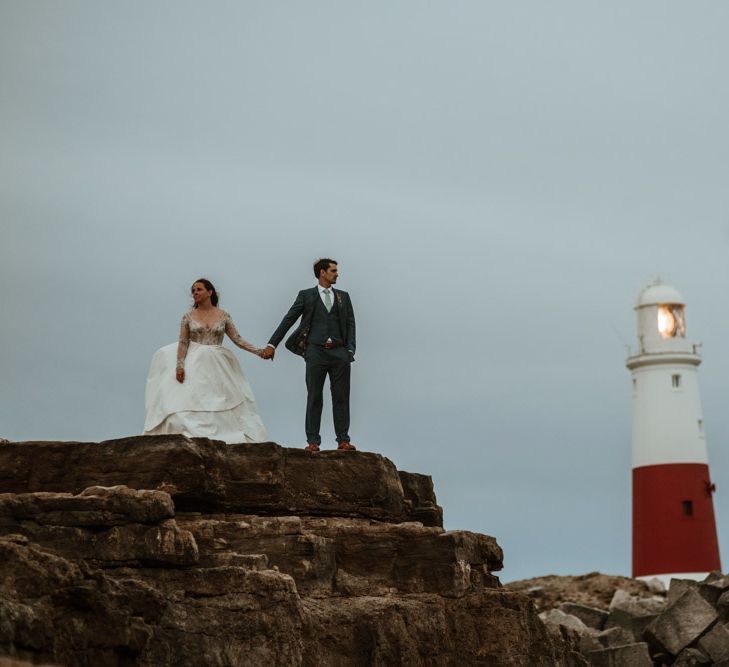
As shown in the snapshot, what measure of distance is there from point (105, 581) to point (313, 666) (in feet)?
10.3

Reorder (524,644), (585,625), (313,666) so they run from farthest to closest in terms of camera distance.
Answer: (585,625), (524,644), (313,666)

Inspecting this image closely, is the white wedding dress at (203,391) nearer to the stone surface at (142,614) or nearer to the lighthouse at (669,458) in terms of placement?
the stone surface at (142,614)

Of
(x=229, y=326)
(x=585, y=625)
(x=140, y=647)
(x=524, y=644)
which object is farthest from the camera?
(x=585, y=625)

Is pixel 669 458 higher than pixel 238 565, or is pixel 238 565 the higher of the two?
pixel 669 458

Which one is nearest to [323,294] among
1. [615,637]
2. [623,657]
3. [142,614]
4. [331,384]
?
[331,384]

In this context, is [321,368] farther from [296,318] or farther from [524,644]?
[524,644]

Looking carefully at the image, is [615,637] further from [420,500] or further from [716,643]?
[420,500]

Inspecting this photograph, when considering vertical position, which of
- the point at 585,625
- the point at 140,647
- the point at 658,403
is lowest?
the point at 140,647

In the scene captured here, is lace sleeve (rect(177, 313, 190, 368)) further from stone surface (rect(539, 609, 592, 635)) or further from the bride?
stone surface (rect(539, 609, 592, 635))

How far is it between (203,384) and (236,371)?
628 millimetres

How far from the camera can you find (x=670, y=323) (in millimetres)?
51250

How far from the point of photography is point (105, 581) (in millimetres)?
18281

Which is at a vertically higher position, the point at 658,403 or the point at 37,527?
the point at 658,403

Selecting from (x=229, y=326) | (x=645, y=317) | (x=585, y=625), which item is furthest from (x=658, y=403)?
(x=229, y=326)
